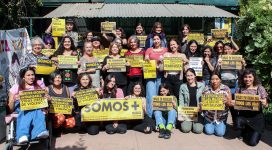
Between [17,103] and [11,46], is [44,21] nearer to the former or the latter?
[11,46]

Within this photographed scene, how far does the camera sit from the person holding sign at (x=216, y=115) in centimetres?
714

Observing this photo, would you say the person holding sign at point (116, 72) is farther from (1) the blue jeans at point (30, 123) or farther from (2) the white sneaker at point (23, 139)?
(2) the white sneaker at point (23, 139)

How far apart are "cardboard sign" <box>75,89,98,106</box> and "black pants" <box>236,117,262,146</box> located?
9.57 feet

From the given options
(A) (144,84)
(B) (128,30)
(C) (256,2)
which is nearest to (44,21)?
(B) (128,30)

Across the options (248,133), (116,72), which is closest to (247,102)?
(248,133)

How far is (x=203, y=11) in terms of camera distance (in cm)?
1248

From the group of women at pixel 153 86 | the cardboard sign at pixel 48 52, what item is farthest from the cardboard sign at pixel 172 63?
the cardboard sign at pixel 48 52

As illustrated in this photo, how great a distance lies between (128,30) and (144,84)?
595cm

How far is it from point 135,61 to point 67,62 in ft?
4.92

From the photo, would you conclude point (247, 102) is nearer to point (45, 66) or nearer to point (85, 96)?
point (85, 96)

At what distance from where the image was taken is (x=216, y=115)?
23.7 feet

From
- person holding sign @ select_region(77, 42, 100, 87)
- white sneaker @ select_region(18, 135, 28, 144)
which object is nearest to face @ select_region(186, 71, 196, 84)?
person holding sign @ select_region(77, 42, 100, 87)

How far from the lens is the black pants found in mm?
6660

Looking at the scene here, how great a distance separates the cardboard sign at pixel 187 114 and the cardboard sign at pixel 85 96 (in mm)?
1807
